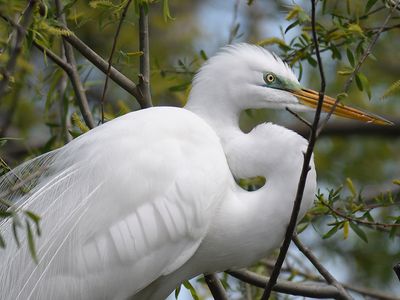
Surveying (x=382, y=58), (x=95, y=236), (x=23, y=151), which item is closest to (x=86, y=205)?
(x=95, y=236)

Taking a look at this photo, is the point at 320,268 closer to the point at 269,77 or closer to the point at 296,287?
the point at 296,287

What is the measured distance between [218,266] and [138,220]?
314mm

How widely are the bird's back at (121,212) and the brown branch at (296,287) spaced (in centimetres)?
38

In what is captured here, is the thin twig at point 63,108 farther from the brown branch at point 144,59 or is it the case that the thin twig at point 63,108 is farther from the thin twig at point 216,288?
the thin twig at point 216,288

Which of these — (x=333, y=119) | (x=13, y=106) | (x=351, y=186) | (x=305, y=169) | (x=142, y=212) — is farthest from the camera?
(x=333, y=119)

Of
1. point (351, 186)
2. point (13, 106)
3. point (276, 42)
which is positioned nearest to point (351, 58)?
point (276, 42)

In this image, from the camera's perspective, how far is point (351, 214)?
2.83 m

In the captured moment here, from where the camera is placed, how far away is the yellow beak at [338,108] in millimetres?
2799

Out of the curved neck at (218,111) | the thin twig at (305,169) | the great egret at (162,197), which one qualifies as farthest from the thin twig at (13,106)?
the thin twig at (305,169)

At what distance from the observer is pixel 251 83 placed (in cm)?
290

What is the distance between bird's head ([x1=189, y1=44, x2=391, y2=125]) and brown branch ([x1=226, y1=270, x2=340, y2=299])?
0.54 metres

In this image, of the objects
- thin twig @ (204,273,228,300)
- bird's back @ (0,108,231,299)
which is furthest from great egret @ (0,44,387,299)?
thin twig @ (204,273,228,300)

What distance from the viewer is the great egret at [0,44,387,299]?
2.60m

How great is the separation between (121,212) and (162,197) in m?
0.12
